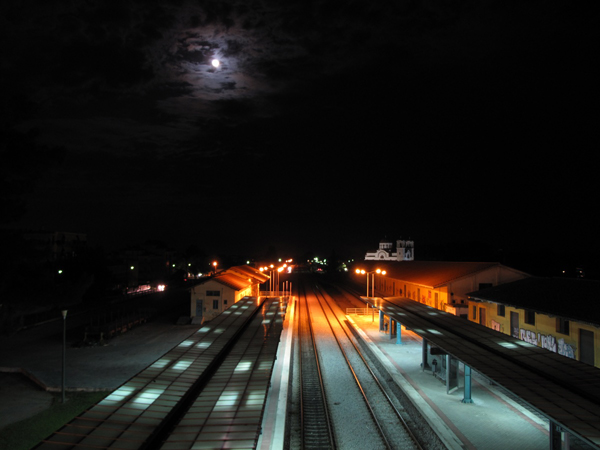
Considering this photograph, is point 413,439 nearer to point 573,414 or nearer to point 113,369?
point 573,414

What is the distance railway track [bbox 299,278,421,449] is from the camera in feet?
36.2

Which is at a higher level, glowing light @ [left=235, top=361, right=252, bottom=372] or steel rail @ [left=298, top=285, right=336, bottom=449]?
glowing light @ [left=235, top=361, right=252, bottom=372]

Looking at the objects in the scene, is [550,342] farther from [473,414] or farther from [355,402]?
[355,402]

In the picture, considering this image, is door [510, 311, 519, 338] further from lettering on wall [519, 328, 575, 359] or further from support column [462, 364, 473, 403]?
support column [462, 364, 473, 403]

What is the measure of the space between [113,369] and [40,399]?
3.90m

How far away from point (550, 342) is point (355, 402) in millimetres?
10911

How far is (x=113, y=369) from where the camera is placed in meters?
21.2

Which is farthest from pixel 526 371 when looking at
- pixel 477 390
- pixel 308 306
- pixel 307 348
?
pixel 308 306

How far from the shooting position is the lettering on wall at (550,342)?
1734 cm

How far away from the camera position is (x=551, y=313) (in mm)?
17609

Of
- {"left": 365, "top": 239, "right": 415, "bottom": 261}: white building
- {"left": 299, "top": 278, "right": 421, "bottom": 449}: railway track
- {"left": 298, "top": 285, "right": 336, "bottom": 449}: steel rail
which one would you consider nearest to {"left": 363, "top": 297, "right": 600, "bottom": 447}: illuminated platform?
{"left": 299, "top": 278, "right": 421, "bottom": 449}: railway track

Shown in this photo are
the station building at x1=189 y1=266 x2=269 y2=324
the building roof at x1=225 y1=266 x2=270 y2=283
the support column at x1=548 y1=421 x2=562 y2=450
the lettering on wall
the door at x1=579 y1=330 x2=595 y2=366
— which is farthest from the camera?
the building roof at x1=225 y1=266 x2=270 y2=283

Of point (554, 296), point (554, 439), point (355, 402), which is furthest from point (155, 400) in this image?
point (554, 296)

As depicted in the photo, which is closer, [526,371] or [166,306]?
[526,371]
